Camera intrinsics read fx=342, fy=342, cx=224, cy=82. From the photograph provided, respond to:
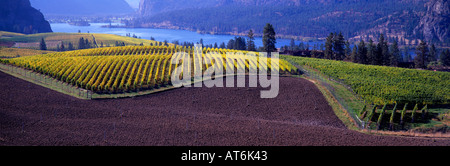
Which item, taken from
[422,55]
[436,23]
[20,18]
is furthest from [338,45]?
[20,18]

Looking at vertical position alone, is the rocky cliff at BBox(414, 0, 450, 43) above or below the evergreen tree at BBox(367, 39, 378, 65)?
above

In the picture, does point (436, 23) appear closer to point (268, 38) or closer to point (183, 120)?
point (268, 38)

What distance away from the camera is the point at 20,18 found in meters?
184

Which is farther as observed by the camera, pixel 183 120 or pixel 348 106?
pixel 348 106

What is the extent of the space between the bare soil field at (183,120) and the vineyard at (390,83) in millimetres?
4552

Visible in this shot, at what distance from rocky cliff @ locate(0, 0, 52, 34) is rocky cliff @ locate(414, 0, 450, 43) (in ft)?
672

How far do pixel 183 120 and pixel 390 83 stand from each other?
73.7ft

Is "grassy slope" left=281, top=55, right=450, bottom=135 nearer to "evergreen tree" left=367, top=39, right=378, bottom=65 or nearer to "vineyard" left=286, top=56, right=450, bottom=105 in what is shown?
"vineyard" left=286, top=56, right=450, bottom=105

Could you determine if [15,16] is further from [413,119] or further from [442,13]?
[442,13]

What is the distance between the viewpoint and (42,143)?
2181 centimetres

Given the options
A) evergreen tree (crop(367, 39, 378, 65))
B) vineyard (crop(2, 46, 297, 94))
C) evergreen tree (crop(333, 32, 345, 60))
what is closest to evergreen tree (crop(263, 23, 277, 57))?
evergreen tree (crop(333, 32, 345, 60))

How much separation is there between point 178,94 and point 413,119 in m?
20.5

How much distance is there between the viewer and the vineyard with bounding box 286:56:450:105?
30.9m

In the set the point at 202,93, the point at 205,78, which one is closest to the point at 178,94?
the point at 202,93
